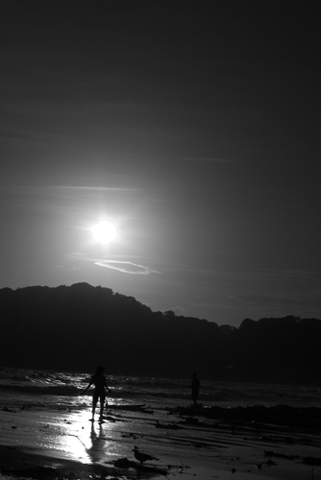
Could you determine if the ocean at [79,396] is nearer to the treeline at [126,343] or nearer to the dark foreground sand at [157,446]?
the dark foreground sand at [157,446]

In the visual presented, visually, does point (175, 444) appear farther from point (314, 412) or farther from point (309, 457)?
point (314, 412)

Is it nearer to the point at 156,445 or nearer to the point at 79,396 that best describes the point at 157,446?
the point at 156,445

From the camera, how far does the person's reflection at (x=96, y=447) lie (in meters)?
14.7

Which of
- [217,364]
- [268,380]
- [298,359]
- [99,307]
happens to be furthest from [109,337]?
[298,359]

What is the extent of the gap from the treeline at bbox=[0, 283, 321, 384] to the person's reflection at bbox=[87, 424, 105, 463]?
73.2 m

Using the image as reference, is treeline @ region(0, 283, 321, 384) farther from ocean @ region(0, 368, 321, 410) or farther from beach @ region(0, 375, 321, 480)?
beach @ region(0, 375, 321, 480)

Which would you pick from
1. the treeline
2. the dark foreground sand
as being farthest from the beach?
the treeline

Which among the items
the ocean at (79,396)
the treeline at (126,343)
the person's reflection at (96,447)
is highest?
the treeline at (126,343)

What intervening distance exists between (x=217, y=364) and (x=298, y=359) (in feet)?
67.6

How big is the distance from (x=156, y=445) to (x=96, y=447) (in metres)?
1.95

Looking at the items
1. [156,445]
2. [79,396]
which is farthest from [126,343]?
[156,445]

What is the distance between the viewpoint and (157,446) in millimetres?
17344

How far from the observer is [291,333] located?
453ft

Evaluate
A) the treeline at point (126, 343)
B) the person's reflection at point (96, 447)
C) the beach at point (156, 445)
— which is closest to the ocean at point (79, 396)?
the beach at point (156, 445)
